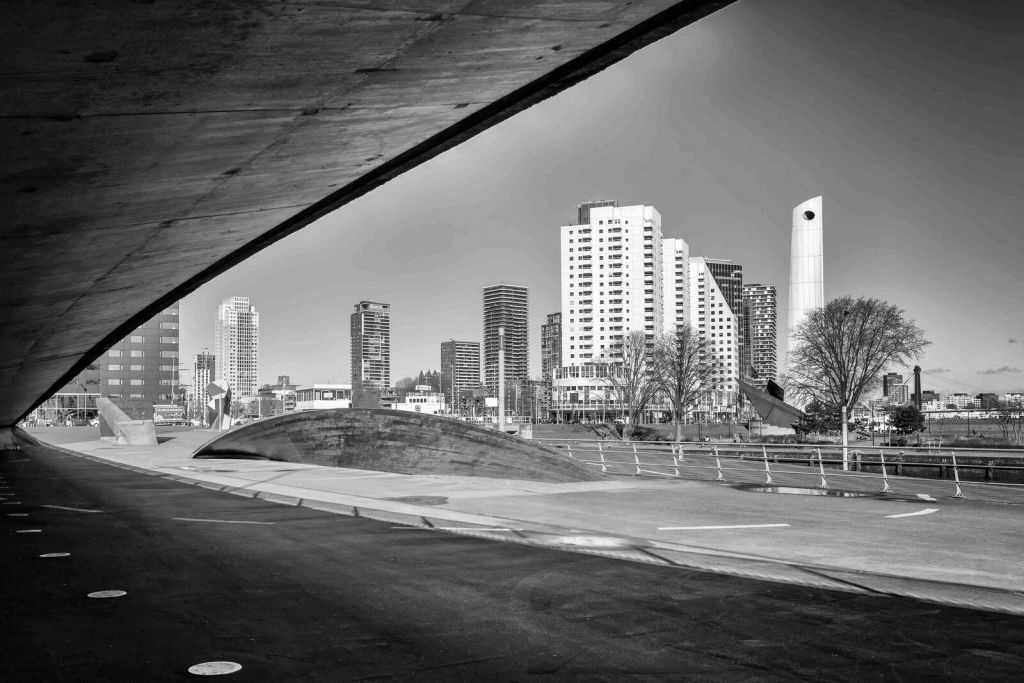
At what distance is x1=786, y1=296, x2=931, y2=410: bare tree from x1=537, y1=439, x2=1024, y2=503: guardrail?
18.5 ft

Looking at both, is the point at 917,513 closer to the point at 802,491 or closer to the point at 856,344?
the point at 802,491

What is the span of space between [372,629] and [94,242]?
897 centimetres

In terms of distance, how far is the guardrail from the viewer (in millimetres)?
21562

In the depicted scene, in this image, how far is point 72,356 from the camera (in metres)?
30.5

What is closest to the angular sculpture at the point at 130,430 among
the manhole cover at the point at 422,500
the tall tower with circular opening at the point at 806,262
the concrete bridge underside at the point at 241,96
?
the manhole cover at the point at 422,500

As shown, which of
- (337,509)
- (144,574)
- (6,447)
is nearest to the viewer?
(144,574)

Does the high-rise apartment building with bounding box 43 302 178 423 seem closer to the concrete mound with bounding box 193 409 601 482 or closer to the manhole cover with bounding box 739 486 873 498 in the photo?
the concrete mound with bounding box 193 409 601 482

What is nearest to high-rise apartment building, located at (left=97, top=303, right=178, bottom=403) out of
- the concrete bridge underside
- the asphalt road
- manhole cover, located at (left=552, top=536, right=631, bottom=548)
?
the concrete bridge underside

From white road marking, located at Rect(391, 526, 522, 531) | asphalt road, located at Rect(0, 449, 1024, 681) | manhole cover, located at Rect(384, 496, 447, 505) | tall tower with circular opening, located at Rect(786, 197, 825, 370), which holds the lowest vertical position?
manhole cover, located at Rect(384, 496, 447, 505)

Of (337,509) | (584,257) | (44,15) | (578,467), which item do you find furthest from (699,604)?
(584,257)

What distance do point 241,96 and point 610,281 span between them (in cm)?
18561

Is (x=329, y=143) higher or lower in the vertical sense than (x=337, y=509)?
higher

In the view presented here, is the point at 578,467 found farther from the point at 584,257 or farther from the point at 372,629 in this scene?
the point at 584,257

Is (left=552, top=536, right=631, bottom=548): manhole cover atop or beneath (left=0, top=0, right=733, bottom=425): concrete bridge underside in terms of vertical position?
beneath
